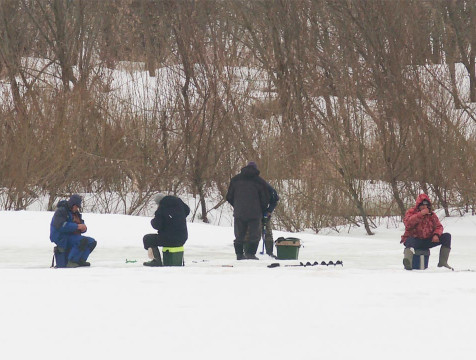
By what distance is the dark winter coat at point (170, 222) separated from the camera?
12.8 m

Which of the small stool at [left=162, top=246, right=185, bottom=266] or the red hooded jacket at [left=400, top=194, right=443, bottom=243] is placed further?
the small stool at [left=162, top=246, right=185, bottom=266]

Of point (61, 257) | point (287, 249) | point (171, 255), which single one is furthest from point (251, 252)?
point (61, 257)

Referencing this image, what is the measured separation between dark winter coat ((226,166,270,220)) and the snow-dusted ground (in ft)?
2.98

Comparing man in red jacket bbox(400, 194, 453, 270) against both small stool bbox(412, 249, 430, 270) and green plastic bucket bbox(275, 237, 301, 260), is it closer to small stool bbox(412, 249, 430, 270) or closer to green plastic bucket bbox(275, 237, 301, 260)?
small stool bbox(412, 249, 430, 270)

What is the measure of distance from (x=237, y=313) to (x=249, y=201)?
577cm

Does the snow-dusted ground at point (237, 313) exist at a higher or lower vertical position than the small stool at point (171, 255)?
lower

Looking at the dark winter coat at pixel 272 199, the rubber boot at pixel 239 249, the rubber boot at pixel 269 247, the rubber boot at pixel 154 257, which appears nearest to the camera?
the rubber boot at pixel 154 257

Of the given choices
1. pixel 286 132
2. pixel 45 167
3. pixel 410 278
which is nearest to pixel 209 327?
pixel 410 278

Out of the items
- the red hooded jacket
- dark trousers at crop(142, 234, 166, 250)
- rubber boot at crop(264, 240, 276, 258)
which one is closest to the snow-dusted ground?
the red hooded jacket

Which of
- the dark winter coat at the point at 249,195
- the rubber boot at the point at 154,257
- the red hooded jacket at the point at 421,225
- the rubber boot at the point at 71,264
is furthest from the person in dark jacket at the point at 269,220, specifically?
the rubber boot at the point at 71,264

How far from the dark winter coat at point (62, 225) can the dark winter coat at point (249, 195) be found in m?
2.32

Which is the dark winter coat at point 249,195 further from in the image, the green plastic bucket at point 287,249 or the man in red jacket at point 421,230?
the man in red jacket at point 421,230

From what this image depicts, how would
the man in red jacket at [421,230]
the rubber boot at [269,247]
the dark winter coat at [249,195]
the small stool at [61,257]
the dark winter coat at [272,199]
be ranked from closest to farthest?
the man in red jacket at [421,230] → the small stool at [61,257] → the dark winter coat at [249,195] → the dark winter coat at [272,199] → the rubber boot at [269,247]

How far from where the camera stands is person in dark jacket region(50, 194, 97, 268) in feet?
41.7
